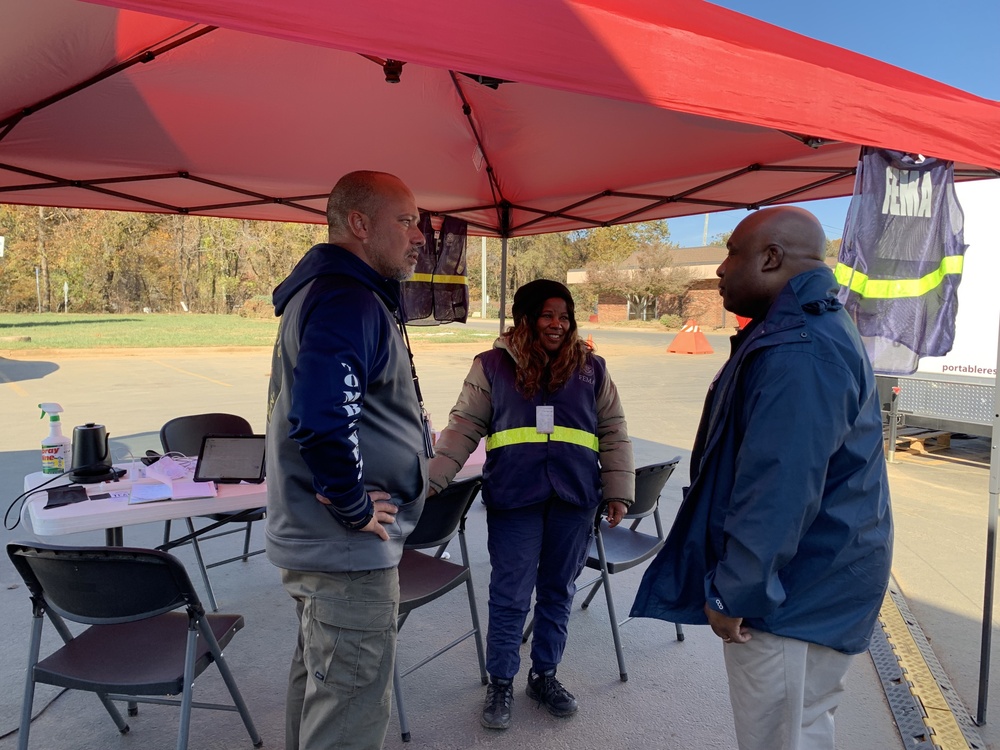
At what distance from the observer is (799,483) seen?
1.44 m

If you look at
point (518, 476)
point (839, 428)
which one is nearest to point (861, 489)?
point (839, 428)

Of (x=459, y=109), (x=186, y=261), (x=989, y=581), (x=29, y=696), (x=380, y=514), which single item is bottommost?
(x=29, y=696)

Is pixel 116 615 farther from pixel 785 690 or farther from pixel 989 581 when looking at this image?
pixel 989 581

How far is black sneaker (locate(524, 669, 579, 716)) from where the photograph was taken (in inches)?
107

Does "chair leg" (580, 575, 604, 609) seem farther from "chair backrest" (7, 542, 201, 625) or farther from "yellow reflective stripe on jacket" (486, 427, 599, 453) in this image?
"chair backrest" (7, 542, 201, 625)

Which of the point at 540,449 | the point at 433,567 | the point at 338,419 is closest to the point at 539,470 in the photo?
the point at 540,449

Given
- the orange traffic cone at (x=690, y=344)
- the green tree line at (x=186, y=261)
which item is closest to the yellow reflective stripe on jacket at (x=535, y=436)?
the orange traffic cone at (x=690, y=344)

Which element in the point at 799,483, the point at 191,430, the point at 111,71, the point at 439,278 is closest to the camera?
the point at 799,483

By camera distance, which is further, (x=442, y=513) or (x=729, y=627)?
(x=442, y=513)

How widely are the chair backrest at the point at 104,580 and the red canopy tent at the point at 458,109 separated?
146 cm

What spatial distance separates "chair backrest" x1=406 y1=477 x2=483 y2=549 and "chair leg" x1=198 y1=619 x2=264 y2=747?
2.53 ft

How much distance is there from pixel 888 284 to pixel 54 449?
3630mm

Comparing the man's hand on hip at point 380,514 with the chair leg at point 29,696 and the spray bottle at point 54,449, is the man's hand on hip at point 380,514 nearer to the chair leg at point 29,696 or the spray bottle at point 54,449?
the chair leg at point 29,696

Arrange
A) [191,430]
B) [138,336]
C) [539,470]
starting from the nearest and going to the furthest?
[539,470] → [191,430] → [138,336]
